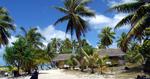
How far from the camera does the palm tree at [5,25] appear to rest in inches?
1582

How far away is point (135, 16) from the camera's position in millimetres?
23703

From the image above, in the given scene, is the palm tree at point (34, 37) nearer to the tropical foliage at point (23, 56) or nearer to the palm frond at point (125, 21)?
the tropical foliage at point (23, 56)

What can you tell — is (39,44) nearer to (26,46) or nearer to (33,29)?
(33,29)

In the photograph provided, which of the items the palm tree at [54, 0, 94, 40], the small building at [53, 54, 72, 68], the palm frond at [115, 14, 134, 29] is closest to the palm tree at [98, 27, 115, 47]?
the small building at [53, 54, 72, 68]

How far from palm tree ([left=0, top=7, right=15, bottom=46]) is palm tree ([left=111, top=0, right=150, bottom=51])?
18.2 metres

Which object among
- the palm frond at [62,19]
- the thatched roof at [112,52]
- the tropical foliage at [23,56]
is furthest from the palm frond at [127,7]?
the thatched roof at [112,52]

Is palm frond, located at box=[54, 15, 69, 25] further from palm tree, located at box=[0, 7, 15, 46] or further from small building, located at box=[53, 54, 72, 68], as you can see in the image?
small building, located at box=[53, 54, 72, 68]

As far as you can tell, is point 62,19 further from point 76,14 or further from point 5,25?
point 5,25

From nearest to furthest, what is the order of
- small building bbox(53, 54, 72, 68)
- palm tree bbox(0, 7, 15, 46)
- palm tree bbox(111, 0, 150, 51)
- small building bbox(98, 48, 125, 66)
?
1. palm tree bbox(111, 0, 150, 51)
2. palm tree bbox(0, 7, 15, 46)
3. small building bbox(98, 48, 125, 66)
4. small building bbox(53, 54, 72, 68)

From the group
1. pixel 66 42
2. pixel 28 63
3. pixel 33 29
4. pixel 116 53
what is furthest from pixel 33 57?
pixel 66 42

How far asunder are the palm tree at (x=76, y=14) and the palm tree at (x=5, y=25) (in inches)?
360

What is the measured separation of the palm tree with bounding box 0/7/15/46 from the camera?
40188 mm

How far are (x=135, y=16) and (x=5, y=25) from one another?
69.4ft

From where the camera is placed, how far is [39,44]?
216 feet
